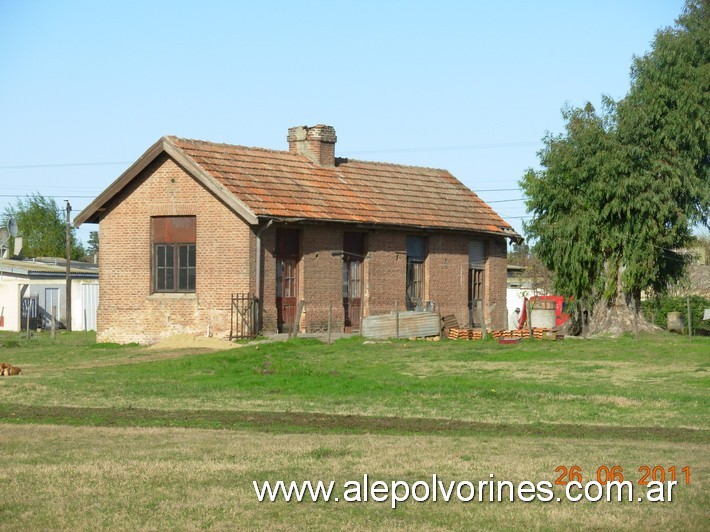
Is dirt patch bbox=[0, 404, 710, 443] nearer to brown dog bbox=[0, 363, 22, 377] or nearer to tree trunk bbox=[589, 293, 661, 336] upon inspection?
brown dog bbox=[0, 363, 22, 377]

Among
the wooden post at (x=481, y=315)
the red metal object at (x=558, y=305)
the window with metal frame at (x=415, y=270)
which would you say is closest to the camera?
the wooden post at (x=481, y=315)

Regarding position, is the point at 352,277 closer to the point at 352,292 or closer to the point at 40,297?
the point at 352,292

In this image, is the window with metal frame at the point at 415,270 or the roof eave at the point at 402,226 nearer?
the roof eave at the point at 402,226

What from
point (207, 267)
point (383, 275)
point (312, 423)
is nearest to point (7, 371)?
point (207, 267)

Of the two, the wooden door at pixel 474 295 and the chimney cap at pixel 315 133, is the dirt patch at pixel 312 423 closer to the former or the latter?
the chimney cap at pixel 315 133

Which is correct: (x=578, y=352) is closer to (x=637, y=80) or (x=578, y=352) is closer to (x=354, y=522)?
(x=637, y=80)

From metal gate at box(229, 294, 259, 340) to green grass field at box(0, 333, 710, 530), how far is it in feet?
11.6

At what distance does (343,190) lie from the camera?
3897cm

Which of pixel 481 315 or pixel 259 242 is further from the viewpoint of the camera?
pixel 481 315

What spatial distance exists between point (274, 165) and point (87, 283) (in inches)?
743

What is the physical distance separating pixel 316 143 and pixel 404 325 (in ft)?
27.1

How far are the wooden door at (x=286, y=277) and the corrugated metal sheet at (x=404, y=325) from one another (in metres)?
2.39

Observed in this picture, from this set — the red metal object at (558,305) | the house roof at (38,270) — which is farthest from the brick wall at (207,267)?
the house roof at (38,270)

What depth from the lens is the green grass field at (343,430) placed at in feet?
33.2
